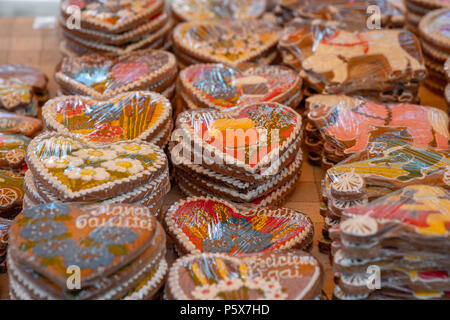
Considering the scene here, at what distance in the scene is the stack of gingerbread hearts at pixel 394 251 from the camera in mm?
1660

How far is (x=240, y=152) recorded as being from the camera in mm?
2121

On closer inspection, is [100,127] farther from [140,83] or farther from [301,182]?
[301,182]

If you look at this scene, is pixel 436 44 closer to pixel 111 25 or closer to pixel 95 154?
pixel 111 25

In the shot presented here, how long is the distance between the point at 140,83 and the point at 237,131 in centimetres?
62

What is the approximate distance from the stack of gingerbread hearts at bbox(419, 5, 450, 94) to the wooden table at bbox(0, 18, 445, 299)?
0.26 ft

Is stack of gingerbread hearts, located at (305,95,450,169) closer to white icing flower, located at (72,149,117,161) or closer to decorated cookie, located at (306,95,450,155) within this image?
decorated cookie, located at (306,95,450,155)

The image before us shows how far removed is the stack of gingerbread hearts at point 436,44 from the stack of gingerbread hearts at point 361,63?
0.16 metres

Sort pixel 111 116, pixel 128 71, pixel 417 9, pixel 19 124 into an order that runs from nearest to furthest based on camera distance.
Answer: pixel 111 116, pixel 19 124, pixel 128 71, pixel 417 9

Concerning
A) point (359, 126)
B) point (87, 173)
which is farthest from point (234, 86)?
point (87, 173)

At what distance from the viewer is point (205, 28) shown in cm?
305

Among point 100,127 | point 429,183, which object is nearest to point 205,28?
point 100,127

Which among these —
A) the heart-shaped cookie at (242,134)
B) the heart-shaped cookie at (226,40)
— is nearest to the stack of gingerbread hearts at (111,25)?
the heart-shaped cookie at (226,40)

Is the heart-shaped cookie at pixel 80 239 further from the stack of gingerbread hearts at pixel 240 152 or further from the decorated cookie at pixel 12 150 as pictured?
the decorated cookie at pixel 12 150

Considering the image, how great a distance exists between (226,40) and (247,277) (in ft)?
5.21
